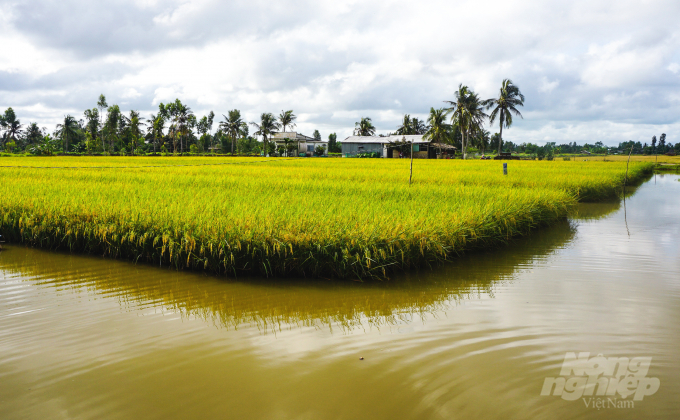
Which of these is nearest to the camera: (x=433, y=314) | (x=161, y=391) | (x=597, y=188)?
(x=161, y=391)

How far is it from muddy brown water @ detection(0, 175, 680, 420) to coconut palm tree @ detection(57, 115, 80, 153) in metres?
58.7

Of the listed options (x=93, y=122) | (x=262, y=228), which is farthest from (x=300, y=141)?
(x=262, y=228)

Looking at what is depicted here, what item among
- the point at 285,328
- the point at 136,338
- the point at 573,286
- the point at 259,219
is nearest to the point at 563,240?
the point at 573,286

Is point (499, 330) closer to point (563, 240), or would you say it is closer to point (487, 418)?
point (487, 418)

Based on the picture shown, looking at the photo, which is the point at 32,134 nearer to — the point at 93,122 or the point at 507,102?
the point at 93,122

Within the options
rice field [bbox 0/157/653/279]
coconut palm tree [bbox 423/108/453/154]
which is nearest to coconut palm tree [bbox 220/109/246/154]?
coconut palm tree [bbox 423/108/453/154]

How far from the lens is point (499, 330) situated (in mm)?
3344

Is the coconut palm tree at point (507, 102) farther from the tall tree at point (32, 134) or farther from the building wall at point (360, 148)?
the tall tree at point (32, 134)

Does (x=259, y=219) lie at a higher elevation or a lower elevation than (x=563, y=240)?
higher

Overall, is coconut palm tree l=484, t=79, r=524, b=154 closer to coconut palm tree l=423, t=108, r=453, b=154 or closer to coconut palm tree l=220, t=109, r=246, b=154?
coconut palm tree l=423, t=108, r=453, b=154

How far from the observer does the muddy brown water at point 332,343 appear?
2.32 meters

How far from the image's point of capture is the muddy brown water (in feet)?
7.63

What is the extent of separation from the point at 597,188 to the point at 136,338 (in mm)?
14335

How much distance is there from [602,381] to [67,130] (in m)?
64.5
